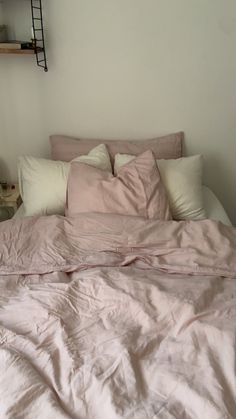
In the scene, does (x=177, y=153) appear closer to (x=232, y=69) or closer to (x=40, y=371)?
(x=232, y=69)

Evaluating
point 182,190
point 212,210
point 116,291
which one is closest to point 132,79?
point 182,190

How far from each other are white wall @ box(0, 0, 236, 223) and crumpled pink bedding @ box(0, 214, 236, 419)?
0.78 meters

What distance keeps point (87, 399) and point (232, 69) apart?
1.84 m

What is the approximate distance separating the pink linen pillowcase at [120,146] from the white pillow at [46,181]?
0.10 m

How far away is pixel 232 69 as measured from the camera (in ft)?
6.95

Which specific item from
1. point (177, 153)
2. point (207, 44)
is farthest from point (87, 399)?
point (207, 44)

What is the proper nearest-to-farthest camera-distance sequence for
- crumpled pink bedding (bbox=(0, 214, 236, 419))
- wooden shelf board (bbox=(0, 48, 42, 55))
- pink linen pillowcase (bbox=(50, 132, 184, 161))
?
crumpled pink bedding (bbox=(0, 214, 236, 419)) < wooden shelf board (bbox=(0, 48, 42, 55)) < pink linen pillowcase (bbox=(50, 132, 184, 161))

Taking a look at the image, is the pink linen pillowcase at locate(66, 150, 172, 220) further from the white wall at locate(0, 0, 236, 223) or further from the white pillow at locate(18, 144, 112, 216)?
the white wall at locate(0, 0, 236, 223)

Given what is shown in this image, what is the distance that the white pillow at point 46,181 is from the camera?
1924 mm

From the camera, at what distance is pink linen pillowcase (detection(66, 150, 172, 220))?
174 centimetres

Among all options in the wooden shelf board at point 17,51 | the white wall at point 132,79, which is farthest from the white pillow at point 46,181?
the wooden shelf board at point 17,51

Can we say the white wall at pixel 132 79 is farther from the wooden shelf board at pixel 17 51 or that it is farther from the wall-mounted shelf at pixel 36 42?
the wooden shelf board at pixel 17 51

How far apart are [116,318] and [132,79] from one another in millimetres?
1405

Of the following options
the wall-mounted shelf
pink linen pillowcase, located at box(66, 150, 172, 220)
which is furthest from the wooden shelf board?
pink linen pillowcase, located at box(66, 150, 172, 220)
